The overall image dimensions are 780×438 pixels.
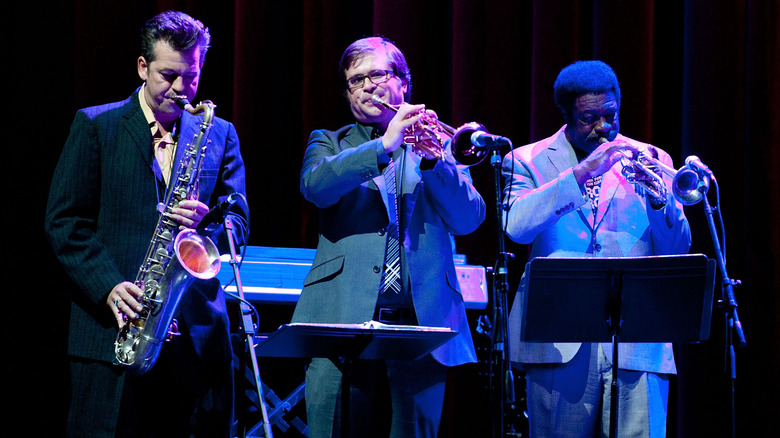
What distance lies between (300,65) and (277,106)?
0.23 meters

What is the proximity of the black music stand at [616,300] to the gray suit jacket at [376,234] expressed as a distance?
265 millimetres

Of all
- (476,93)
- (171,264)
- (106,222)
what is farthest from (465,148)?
(476,93)

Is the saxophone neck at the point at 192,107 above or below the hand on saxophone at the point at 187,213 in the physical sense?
above

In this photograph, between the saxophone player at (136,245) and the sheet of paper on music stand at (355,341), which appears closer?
the sheet of paper on music stand at (355,341)

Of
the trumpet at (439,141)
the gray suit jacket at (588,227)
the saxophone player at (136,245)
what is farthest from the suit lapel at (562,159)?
the saxophone player at (136,245)

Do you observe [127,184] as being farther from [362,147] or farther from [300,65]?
[300,65]

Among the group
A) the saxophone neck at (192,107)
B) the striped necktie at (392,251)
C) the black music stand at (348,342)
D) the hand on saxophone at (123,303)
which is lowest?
the black music stand at (348,342)

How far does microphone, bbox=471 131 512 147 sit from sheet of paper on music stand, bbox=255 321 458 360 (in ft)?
1.94

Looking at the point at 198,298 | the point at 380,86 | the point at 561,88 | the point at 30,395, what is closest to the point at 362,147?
the point at 380,86

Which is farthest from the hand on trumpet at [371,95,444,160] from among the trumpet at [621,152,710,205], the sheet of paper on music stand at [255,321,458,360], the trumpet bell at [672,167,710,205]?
the trumpet bell at [672,167,710,205]

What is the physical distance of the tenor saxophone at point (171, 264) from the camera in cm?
250

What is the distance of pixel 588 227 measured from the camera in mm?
2953

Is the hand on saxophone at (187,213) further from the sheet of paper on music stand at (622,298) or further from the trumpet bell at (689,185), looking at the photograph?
the trumpet bell at (689,185)

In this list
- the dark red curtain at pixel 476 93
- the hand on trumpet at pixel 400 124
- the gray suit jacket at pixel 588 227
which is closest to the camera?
the hand on trumpet at pixel 400 124
